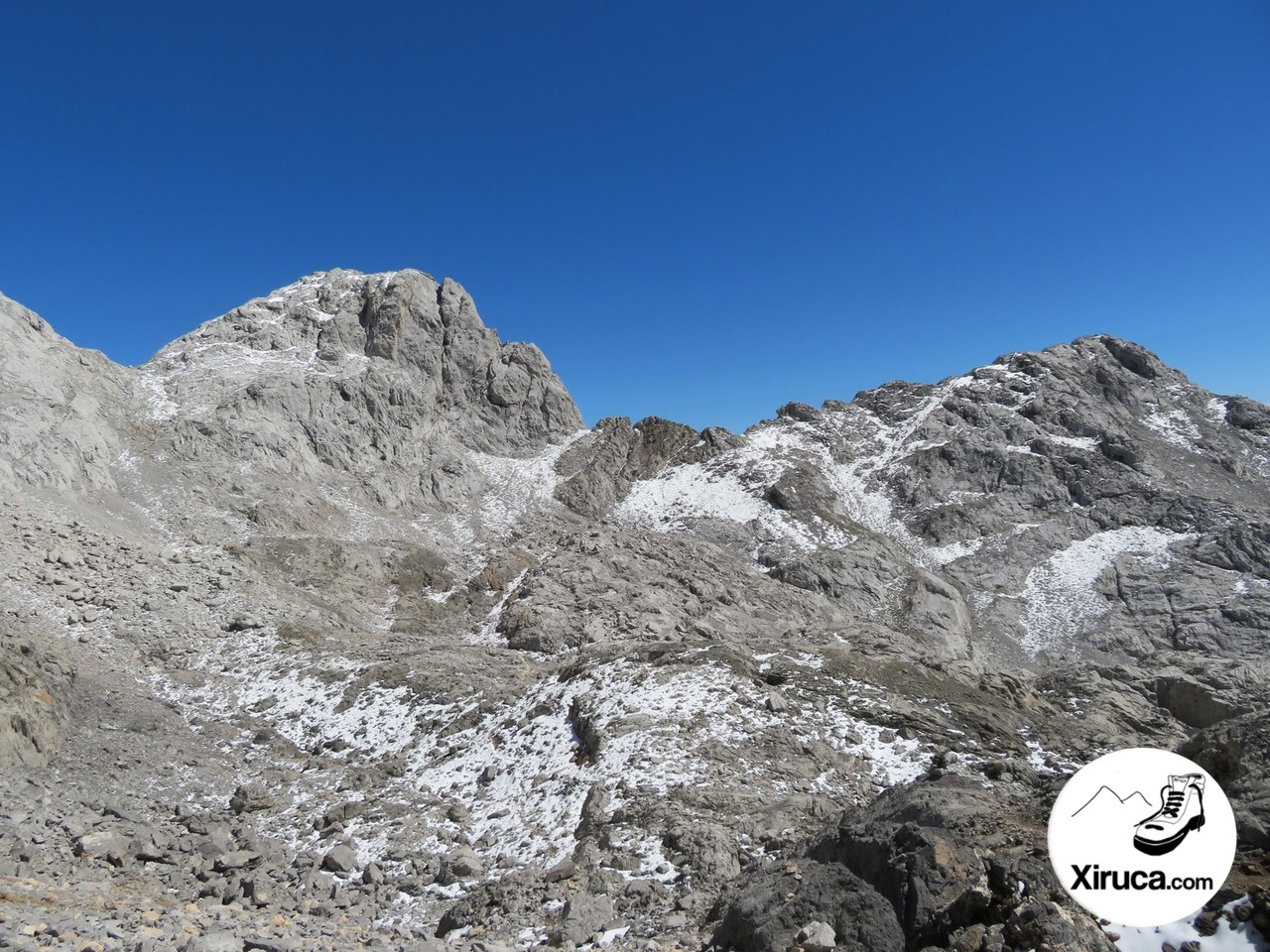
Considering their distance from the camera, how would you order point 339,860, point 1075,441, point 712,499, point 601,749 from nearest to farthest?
point 339,860 → point 601,749 → point 712,499 → point 1075,441

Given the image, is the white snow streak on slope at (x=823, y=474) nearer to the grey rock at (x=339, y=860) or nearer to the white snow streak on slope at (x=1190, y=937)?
the grey rock at (x=339, y=860)

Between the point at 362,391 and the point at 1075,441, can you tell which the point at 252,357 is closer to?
the point at 362,391

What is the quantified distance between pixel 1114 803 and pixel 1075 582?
62229mm

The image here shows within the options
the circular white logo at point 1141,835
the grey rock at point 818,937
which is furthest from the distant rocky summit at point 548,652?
the circular white logo at point 1141,835

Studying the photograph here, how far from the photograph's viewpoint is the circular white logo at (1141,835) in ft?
20.1

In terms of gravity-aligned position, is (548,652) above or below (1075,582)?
below

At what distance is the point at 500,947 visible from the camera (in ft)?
31.7

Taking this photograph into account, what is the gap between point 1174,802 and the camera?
20.9 ft

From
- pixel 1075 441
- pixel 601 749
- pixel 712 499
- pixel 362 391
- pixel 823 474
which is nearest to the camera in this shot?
pixel 601 749

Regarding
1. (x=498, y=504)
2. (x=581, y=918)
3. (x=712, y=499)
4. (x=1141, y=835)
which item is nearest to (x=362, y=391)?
(x=498, y=504)

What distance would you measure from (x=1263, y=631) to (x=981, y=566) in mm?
19423

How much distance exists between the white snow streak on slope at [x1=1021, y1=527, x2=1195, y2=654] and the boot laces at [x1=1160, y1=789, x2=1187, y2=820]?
53.9 metres

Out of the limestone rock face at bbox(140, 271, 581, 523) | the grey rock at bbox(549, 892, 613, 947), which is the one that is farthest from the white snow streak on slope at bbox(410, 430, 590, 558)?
the grey rock at bbox(549, 892, 613, 947)

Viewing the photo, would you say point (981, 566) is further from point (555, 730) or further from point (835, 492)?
point (555, 730)
